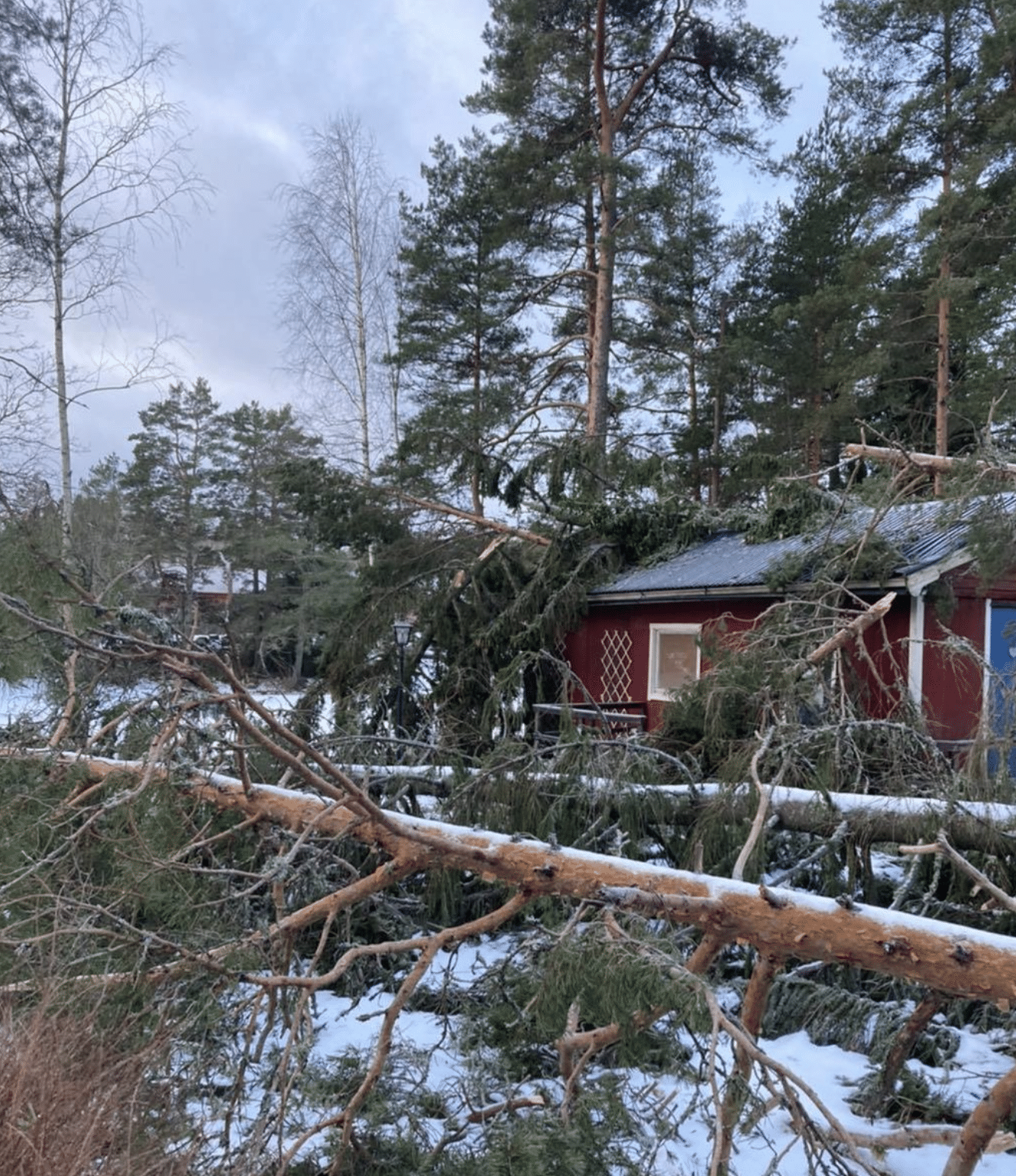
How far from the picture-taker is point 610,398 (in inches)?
582

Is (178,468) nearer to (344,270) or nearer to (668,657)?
(344,270)

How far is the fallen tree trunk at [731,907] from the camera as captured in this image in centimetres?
221

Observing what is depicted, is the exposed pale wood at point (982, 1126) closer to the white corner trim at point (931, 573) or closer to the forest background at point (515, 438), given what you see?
the forest background at point (515, 438)

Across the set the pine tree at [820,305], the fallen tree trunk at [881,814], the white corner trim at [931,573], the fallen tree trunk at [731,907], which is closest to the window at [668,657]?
the white corner trim at [931,573]

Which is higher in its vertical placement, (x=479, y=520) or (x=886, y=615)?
(x=479, y=520)

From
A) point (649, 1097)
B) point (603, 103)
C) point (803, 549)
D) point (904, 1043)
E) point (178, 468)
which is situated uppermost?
point (603, 103)

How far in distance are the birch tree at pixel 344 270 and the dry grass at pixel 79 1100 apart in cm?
1238

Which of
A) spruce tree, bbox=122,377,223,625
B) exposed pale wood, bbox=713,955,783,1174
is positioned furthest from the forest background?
spruce tree, bbox=122,377,223,625

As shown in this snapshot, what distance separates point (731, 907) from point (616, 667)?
25.0 ft

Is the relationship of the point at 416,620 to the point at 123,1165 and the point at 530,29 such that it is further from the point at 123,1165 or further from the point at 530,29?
the point at 530,29

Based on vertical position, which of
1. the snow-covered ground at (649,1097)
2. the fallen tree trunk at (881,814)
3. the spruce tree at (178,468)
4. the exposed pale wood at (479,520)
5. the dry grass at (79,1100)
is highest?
the spruce tree at (178,468)

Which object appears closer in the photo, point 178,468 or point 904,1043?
point 904,1043

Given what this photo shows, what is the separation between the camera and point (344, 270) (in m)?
14.5

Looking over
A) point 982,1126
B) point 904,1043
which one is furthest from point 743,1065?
point 904,1043
